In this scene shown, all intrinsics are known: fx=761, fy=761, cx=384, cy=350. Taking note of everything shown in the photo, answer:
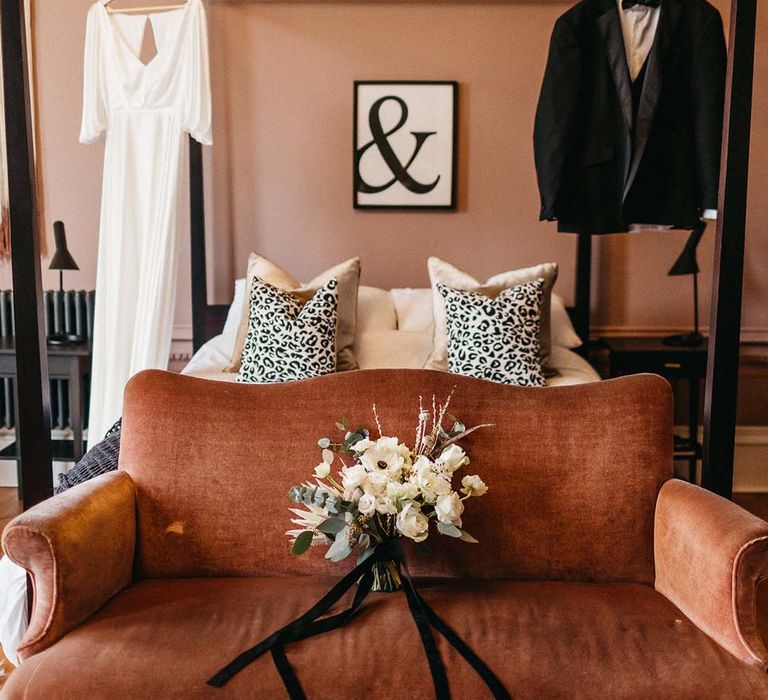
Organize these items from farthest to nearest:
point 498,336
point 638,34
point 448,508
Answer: point 498,336 → point 638,34 → point 448,508

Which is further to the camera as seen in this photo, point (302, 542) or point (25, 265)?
point (25, 265)

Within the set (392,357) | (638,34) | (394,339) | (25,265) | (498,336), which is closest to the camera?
(25,265)

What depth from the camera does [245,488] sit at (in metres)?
1.75

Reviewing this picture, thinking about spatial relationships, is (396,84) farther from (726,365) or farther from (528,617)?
(528,617)

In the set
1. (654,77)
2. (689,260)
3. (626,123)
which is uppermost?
(654,77)

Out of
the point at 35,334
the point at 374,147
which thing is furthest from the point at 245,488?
the point at 374,147

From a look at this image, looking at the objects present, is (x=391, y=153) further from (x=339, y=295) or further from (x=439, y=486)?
(x=439, y=486)

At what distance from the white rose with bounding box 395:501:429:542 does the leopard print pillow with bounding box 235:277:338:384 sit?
1.37 m

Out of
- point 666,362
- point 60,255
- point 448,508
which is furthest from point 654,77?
point 60,255

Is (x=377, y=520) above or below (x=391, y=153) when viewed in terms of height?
below

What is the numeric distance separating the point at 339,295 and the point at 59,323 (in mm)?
1510

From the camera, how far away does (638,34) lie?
105 inches

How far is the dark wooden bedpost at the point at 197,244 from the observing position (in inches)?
141

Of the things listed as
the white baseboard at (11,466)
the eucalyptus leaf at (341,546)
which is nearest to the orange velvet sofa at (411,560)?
the eucalyptus leaf at (341,546)
